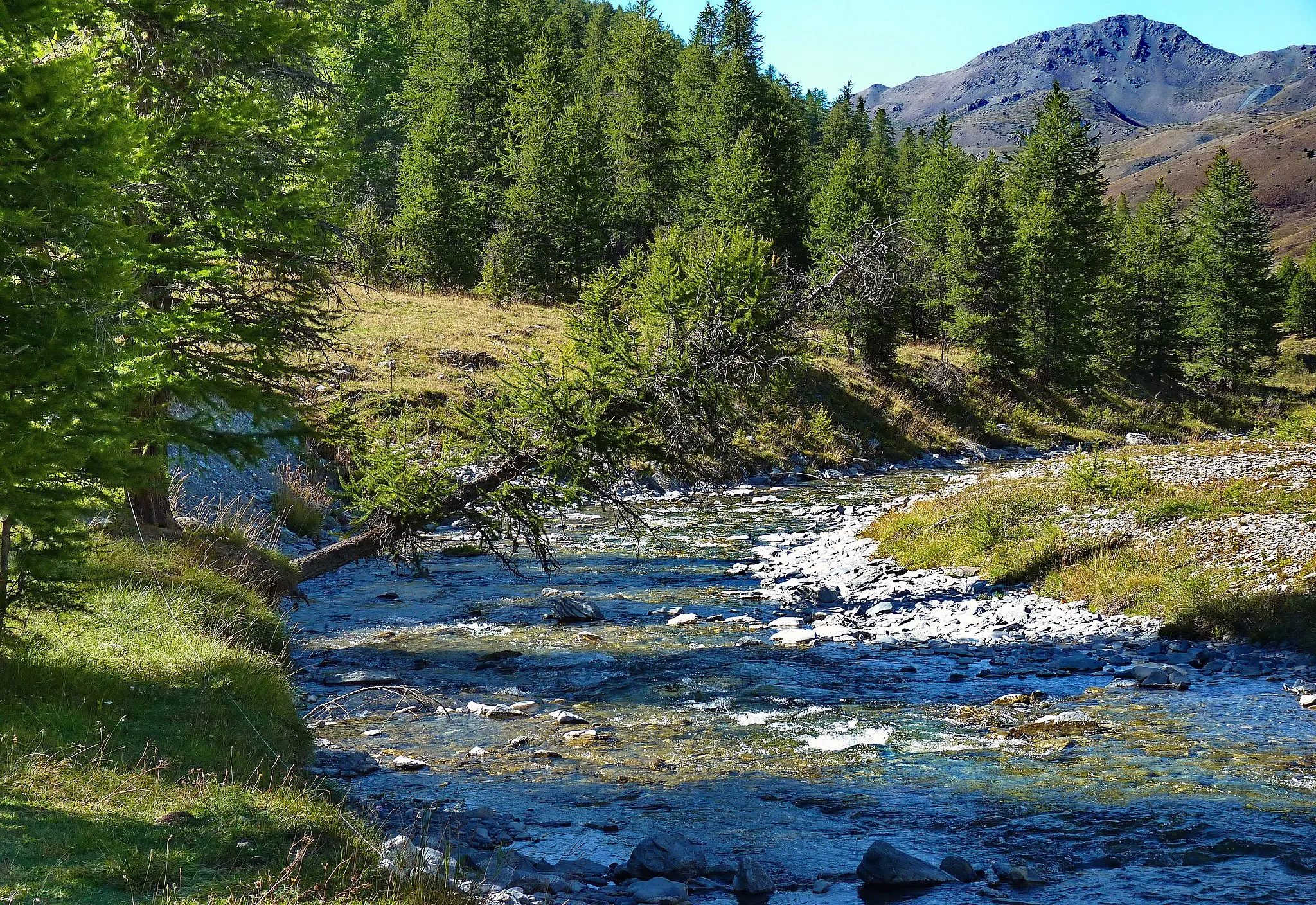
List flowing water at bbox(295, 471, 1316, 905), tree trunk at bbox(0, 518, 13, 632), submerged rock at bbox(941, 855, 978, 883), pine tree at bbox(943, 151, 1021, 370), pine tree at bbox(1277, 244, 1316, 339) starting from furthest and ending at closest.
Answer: pine tree at bbox(1277, 244, 1316, 339)
pine tree at bbox(943, 151, 1021, 370)
tree trunk at bbox(0, 518, 13, 632)
flowing water at bbox(295, 471, 1316, 905)
submerged rock at bbox(941, 855, 978, 883)

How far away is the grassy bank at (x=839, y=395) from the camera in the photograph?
30.8 m

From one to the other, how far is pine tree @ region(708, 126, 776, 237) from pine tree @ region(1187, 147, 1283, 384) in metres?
31.6

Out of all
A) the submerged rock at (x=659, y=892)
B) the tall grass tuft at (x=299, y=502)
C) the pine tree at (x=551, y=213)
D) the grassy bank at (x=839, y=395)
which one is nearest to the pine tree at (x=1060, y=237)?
the grassy bank at (x=839, y=395)

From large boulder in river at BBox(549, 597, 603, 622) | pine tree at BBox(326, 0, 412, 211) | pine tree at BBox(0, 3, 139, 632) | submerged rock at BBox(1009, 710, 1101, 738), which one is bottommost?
large boulder in river at BBox(549, 597, 603, 622)

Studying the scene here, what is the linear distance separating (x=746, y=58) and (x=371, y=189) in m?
24.1

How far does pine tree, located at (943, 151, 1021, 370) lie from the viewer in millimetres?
47844

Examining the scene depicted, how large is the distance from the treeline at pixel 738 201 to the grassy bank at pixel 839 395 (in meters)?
1.77

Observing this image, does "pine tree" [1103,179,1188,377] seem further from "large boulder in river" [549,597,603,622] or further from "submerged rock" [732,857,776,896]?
"submerged rock" [732,857,776,896]

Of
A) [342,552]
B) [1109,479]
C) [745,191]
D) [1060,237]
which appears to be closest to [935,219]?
[1060,237]

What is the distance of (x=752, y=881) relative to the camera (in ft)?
21.5

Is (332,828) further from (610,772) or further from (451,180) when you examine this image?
(451,180)

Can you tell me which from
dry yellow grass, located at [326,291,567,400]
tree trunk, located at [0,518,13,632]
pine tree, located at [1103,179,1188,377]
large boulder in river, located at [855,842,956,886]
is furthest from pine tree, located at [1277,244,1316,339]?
tree trunk, located at [0,518,13,632]

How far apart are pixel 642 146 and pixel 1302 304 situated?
81735 mm

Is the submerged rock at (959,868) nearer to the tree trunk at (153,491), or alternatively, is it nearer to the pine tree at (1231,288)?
the tree trunk at (153,491)
